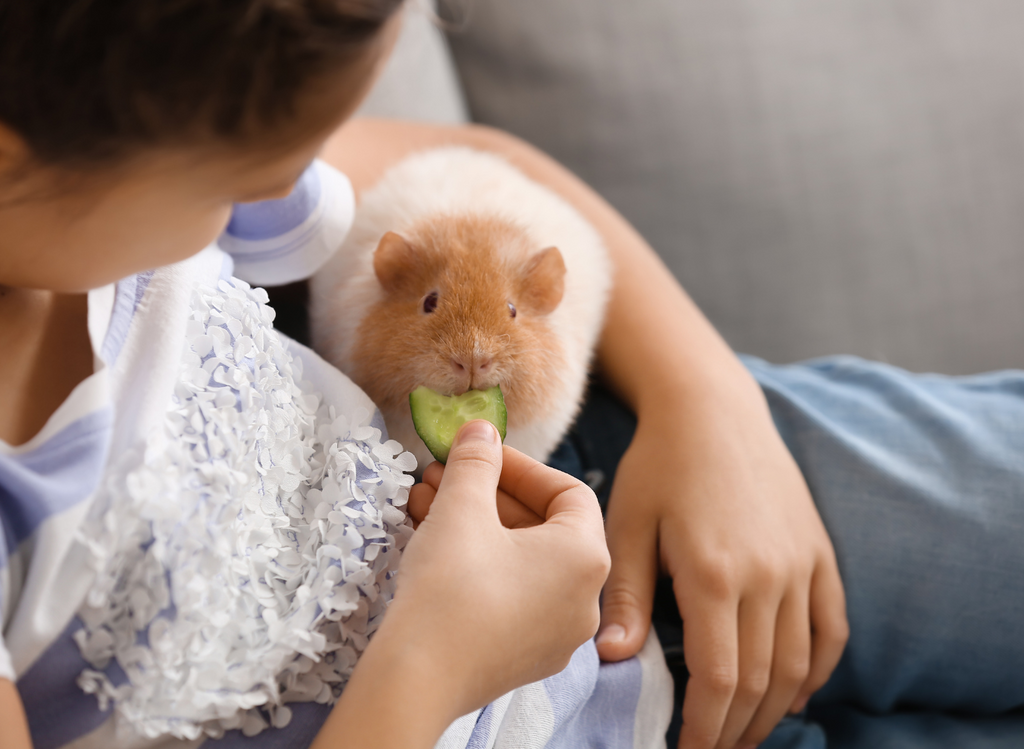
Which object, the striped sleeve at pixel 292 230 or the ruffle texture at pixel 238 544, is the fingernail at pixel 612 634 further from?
the striped sleeve at pixel 292 230

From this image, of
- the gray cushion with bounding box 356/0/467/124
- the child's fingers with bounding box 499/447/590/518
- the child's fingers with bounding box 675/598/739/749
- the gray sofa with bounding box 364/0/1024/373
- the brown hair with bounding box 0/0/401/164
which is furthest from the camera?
the gray sofa with bounding box 364/0/1024/373

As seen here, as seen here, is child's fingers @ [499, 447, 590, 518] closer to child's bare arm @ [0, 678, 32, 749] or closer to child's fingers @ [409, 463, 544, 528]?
child's fingers @ [409, 463, 544, 528]

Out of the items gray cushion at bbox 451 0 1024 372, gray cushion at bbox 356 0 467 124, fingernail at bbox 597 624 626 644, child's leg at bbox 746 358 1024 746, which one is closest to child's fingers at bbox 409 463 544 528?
fingernail at bbox 597 624 626 644

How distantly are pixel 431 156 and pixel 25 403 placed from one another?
1.64 feet

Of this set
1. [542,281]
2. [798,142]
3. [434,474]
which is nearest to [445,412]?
[434,474]

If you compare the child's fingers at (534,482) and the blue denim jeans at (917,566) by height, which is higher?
the child's fingers at (534,482)

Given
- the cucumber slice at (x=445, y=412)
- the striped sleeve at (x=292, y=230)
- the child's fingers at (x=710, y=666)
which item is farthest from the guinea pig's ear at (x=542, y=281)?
the child's fingers at (x=710, y=666)

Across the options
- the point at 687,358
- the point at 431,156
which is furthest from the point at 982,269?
the point at 431,156

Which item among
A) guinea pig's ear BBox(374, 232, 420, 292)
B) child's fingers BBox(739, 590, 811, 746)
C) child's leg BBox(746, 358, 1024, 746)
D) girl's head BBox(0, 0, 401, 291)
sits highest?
girl's head BBox(0, 0, 401, 291)

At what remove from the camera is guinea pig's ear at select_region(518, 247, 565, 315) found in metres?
0.68

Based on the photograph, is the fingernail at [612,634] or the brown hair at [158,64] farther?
the fingernail at [612,634]

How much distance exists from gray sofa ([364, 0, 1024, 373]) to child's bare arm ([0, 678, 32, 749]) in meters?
0.96

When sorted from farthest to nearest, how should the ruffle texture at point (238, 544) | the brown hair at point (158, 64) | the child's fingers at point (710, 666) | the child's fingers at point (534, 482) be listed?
the child's fingers at point (710, 666)
the child's fingers at point (534, 482)
the ruffle texture at point (238, 544)
the brown hair at point (158, 64)

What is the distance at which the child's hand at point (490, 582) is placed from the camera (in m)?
0.51
